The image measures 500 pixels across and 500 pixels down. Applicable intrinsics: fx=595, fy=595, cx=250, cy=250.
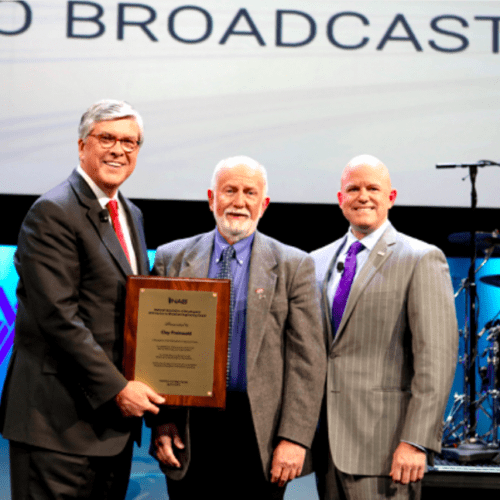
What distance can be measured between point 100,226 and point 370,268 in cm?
100

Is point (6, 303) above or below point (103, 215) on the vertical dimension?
below

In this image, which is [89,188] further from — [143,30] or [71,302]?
[143,30]

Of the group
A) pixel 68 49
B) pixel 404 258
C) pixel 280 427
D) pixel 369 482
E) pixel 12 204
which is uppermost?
pixel 68 49

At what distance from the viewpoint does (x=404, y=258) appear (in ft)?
7.29

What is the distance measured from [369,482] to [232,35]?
10.4ft

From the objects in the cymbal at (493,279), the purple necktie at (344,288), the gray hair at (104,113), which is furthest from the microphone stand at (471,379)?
the gray hair at (104,113)

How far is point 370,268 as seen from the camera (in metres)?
2.24

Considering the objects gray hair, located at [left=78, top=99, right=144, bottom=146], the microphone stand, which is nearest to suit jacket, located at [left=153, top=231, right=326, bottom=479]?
gray hair, located at [left=78, top=99, right=144, bottom=146]

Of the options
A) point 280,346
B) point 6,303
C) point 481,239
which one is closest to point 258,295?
point 280,346

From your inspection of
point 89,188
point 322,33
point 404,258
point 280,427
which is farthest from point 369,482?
point 322,33

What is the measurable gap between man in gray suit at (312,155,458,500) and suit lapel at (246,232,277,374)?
0.34 meters

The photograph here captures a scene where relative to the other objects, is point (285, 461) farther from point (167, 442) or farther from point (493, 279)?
point (493, 279)

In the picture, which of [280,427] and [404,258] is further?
[404,258]

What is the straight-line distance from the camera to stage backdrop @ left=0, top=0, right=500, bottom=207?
4.15 metres
